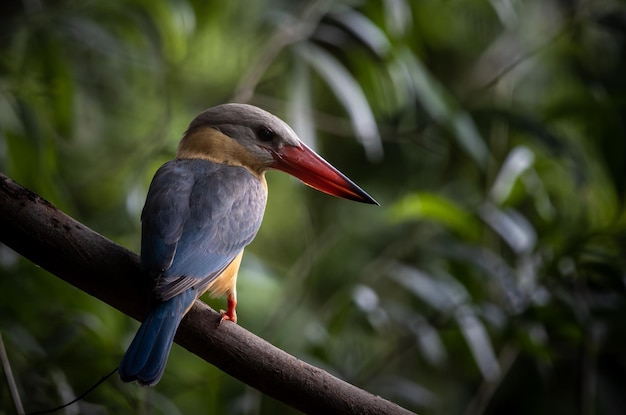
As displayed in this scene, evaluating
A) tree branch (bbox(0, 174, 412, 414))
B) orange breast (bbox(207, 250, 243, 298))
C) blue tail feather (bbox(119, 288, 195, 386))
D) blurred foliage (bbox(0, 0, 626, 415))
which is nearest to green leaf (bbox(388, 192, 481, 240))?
blurred foliage (bbox(0, 0, 626, 415))

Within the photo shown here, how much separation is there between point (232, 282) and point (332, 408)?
2.02ft

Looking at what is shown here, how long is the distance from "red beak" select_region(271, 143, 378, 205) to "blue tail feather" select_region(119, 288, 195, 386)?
697 mm

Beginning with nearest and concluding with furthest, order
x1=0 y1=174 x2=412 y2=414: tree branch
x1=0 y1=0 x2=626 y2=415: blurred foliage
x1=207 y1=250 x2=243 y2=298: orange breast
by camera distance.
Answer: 1. x1=0 y1=174 x2=412 y2=414: tree branch
2. x1=207 y1=250 x2=243 y2=298: orange breast
3. x1=0 y1=0 x2=626 y2=415: blurred foliage

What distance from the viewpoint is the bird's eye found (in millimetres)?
2385

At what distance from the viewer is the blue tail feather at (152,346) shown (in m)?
1.72

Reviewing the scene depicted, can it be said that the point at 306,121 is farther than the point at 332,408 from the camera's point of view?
Yes

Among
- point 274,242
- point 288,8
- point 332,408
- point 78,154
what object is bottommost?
point 274,242

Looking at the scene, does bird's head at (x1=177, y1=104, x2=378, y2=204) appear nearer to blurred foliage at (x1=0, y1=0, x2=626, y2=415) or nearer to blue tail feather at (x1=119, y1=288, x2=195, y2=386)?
blurred foliage at (x1=0, y1=0, x2=626, y2=415)

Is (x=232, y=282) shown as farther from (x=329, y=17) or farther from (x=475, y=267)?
(x=329, y=17)

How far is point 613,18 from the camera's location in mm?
3234

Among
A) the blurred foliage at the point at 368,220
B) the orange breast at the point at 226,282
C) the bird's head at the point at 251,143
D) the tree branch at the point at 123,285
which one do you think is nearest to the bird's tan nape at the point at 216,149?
the bird's head at the point at 251,143

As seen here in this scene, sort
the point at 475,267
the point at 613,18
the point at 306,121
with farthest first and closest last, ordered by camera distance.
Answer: the point at 613,18, the point at 306,121, the point at 475,267

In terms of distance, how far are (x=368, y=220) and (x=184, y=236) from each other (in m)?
2.47

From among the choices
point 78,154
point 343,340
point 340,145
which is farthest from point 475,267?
point 78,154
